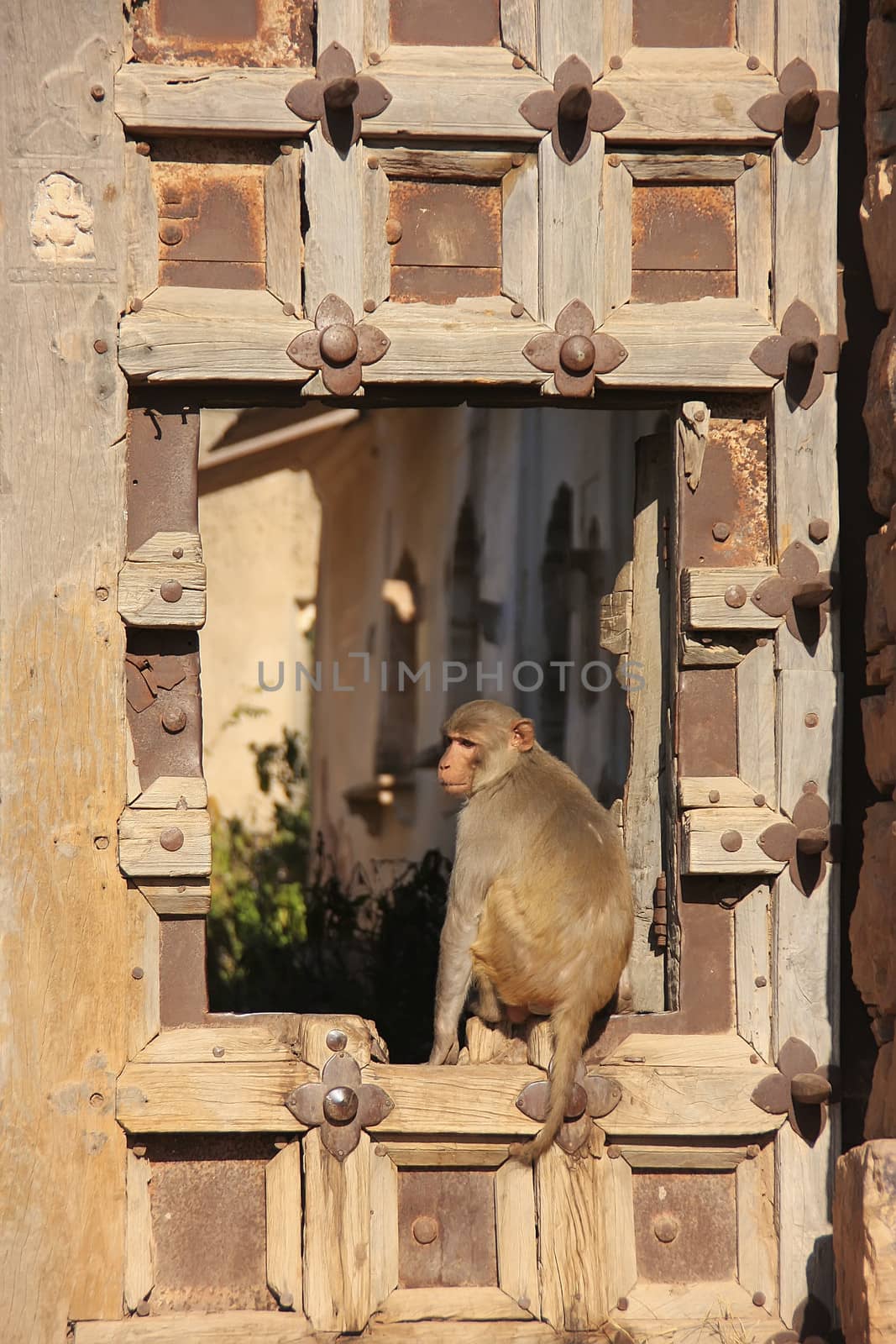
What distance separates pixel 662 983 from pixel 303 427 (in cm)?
705

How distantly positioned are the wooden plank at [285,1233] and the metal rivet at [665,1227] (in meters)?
1.04

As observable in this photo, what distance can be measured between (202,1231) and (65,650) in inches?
67.2

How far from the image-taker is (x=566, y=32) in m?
4.43

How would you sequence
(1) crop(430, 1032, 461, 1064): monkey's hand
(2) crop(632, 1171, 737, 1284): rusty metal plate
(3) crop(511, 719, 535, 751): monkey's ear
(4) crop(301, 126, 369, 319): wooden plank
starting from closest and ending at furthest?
1. (4) crop(301, 126, 369, 319): wooden plank
2. (2) crop(632, 1171, 737, 1284): rusty metal plate
3. (1) crop(430, 1032, 461, 1064): monkey's hand
4. (3) crop(511, 719, 535, 751): monkey's ear

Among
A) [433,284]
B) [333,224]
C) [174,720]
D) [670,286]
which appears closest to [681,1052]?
[174,720]

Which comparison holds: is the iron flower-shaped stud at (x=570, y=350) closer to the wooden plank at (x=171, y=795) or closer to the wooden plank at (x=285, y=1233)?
the wooden plank at (x=171, y=795)

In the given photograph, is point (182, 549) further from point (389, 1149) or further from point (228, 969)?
point (228, 969)

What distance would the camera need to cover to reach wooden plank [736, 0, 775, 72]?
4.50 metres

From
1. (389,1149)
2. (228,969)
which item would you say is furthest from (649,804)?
(228,969)

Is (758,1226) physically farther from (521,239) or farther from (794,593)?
(521,239)

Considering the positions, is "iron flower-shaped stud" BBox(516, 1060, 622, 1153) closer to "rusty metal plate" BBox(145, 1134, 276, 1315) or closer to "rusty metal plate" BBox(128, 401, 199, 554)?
"rusty metal plate" BBox(145, 1134, 276, 1315)

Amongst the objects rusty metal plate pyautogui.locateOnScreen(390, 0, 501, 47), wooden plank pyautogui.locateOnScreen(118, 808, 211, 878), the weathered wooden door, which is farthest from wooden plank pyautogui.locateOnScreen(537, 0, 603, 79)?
wooden plank pyautogui.locateOnScreen(118, 808, 211, 878)

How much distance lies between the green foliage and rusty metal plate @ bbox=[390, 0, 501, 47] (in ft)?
12.2

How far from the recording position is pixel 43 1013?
429cm
